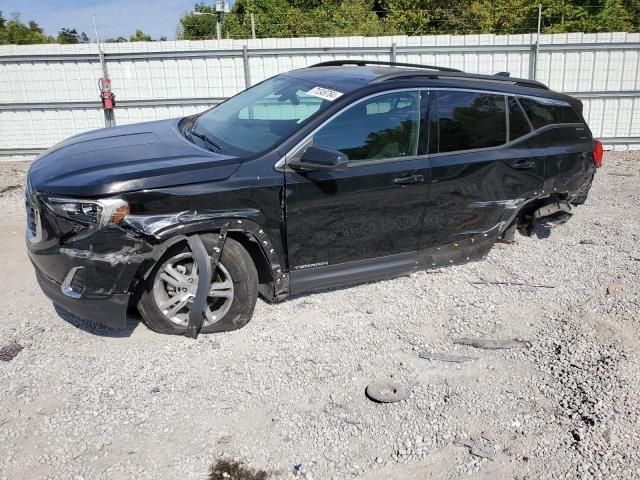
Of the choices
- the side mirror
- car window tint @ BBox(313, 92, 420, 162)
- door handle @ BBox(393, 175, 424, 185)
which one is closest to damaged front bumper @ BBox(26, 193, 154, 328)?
the side mirror

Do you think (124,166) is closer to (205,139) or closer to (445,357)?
(205,139)

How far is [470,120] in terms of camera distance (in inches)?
186

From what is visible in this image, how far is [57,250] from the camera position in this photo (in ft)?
11.6

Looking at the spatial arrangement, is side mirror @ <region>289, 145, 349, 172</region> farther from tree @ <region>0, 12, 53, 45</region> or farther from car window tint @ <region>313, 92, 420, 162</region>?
tree @ <region>0, 12, 53, 45</region>

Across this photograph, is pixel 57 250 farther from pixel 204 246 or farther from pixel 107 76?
pixel 107 76

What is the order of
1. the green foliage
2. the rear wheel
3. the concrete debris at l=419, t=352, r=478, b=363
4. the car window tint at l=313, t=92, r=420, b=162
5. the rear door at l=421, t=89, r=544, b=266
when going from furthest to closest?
the green foliage → the rear door at l=421, t=89, r=544, b=266 → the car window tint at l=313, t=92, r=420, b=162 → the concrete debris at l=419, t=352, r=478, b=363 → the rear wheel

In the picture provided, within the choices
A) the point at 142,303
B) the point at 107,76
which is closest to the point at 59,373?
the point at 142,303

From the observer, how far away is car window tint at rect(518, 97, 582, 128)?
510cm

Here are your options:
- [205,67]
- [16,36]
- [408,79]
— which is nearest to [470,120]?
[408,79]

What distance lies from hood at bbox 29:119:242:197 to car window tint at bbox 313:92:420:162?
2.50ft

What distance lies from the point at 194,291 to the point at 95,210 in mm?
807

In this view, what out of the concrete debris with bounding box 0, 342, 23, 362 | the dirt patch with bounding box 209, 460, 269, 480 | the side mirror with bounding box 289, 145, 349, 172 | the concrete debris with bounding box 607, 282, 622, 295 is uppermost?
the side mirror with bounding box 289, 145, 349, 172

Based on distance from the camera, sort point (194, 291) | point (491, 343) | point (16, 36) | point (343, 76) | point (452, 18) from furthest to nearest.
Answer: point (16, 36) → point (452, 18) → point (343, 76) → point (491, 343) → point (194, 291)

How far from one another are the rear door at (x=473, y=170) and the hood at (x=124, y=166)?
5.57ft
